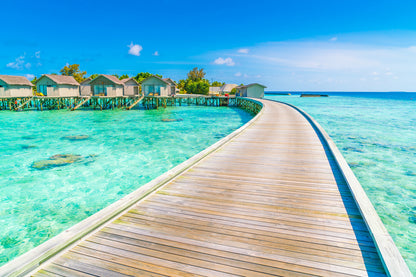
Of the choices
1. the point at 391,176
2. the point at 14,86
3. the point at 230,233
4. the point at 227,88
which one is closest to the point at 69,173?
the point at 230,233

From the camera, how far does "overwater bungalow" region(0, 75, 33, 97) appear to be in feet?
127

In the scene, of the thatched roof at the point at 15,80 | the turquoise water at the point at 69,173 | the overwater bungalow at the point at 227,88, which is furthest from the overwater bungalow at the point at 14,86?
the overwater bungalow at the point at 227,88

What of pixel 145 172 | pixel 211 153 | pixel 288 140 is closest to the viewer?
pixel 211 153

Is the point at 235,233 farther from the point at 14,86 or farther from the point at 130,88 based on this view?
the point at 130,88

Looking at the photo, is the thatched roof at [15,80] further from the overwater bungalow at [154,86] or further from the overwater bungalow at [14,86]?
the overwater bungalow at [154,86]

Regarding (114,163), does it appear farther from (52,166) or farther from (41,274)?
(41,274)

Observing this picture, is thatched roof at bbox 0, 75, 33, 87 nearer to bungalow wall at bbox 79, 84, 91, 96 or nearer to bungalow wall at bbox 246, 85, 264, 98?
bungalow wall at bbox 79, 84, 91, 96

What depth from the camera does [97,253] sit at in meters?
3.16

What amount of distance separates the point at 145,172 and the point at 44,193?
3753 millimetres

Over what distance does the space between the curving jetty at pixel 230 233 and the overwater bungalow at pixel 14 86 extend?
4532 cm

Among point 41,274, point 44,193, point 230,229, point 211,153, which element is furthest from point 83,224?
point 44,193

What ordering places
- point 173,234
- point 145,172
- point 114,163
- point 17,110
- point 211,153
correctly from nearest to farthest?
point 173,234, point 211,153, point 145,172, point 114,163, point 17,110

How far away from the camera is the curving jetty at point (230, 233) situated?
2.88 m

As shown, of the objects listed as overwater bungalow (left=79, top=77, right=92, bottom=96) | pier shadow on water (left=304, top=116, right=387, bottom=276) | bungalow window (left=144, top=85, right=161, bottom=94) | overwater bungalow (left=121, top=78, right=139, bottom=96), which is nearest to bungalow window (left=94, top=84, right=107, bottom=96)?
overwater bungalow (left=79, top=77, right=92, bottom=96)
